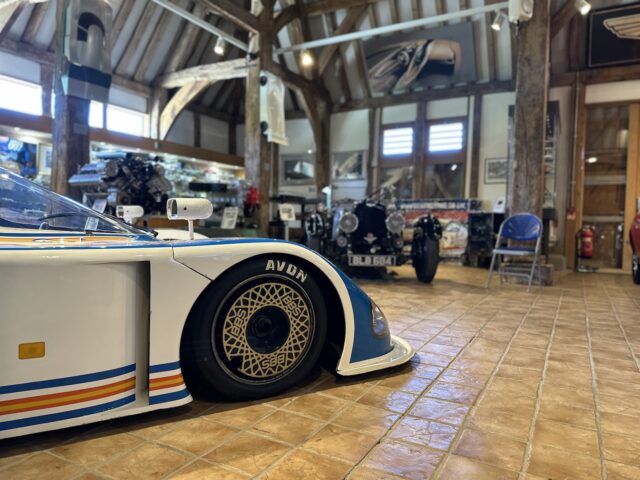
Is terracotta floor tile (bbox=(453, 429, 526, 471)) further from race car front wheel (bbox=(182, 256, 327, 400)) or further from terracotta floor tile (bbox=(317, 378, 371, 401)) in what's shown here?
race car front wheel (bbox=(182, 256, 327, 400))

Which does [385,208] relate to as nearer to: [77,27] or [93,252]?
[77,27]

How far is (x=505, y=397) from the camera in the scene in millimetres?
1743

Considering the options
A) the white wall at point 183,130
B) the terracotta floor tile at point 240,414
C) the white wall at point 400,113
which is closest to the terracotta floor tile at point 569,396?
the terracotta floor tile at point 240,414

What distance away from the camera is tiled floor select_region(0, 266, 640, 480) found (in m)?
1.20

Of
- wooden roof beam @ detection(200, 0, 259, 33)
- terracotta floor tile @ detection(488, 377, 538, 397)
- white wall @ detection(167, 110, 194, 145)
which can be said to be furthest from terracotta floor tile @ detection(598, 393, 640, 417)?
white wall @ detection(167, 110, 194, 145)

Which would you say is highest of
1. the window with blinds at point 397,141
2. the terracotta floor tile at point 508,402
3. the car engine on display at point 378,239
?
the window with blinds at point 397,141

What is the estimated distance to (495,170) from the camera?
1006cm

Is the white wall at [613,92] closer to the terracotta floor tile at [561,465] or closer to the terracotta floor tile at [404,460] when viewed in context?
Result: the terracotta floor tile at [561,465]

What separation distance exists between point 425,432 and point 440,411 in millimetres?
195

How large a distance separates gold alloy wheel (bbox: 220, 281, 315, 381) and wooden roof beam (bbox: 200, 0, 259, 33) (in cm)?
650

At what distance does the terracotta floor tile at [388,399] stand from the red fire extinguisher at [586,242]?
8221mm

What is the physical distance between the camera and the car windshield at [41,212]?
1.53 meters

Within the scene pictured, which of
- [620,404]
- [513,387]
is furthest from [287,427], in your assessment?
[620,404]

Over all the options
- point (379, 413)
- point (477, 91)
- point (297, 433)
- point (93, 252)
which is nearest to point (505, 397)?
point (379, 413)
